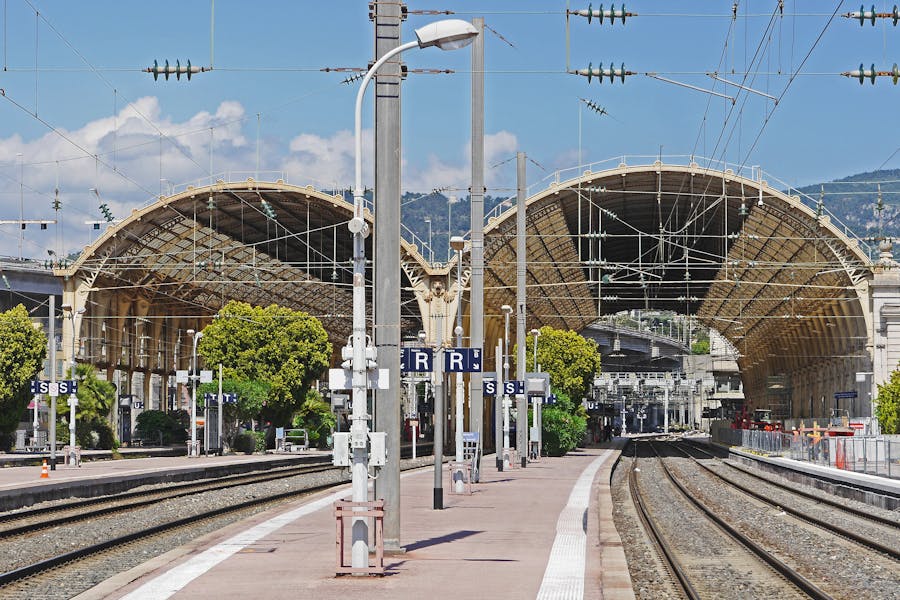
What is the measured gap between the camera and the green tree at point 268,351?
8219 cm

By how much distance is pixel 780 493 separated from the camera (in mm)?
44281

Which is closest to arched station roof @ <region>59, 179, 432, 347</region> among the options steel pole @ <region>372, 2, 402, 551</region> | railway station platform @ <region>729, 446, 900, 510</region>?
railway station platform @ <region>729, 446, 900, 510</region>

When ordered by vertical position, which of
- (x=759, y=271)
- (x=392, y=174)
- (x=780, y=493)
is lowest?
(x=780, y=493)

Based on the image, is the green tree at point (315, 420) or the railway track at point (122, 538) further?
the green tree at point (315, 420)

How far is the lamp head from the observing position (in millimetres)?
15984

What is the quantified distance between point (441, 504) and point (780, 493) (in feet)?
63.2

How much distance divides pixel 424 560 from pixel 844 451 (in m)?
32.3

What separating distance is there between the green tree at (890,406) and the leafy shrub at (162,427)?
1696 inches

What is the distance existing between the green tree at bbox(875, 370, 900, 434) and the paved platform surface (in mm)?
47519

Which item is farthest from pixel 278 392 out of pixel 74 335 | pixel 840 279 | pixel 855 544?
pixel 855 544

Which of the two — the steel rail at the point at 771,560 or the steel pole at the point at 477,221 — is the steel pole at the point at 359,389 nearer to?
the steel rail at the point at 771,560

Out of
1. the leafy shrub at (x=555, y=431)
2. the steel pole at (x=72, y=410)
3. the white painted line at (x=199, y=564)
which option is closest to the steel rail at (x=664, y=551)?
the white painted line at (x=199, y=564)

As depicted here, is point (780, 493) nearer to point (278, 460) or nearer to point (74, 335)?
point (278, 460)

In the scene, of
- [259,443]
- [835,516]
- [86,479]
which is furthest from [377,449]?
[259,443]
